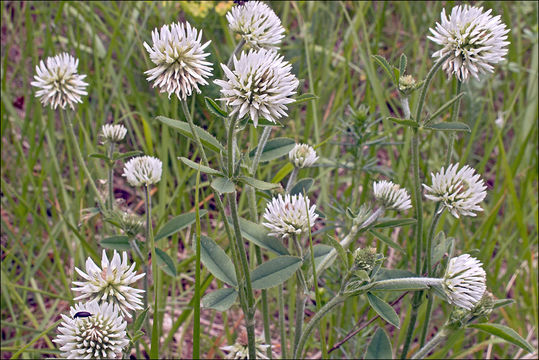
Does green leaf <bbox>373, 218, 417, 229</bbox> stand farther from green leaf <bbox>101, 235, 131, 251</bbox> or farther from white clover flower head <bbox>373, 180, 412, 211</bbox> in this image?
green leaf <bbox>101, 235, 131, 251</bbox>

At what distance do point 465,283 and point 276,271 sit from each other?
0.42 meters

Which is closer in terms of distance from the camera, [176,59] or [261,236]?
[176,59]

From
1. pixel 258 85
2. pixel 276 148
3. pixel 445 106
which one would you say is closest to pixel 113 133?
pixel 276 148

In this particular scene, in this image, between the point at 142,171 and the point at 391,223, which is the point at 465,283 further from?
the point at 142,171

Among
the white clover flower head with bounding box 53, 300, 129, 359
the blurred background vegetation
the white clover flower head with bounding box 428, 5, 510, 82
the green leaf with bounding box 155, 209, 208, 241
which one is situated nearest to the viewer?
the white clover flower head with bounding box 53, 300, 129, 359

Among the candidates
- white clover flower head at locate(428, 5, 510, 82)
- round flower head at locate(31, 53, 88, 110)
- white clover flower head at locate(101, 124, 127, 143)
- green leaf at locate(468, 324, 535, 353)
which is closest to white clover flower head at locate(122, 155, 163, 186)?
white clover flower head at locate(101, 124, 127, 143)

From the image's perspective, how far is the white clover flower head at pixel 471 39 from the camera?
4.11 feet

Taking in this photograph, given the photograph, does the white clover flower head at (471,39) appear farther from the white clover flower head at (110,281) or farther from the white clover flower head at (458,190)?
the white clover flower head at (110,281)

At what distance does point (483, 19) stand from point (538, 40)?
6.30 feet

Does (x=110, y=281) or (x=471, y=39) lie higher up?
(x=471, y=39)

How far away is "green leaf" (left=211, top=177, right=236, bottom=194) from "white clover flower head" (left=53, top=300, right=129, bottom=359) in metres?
0.30

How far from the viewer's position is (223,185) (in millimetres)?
1183

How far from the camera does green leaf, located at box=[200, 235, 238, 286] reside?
1.40 m

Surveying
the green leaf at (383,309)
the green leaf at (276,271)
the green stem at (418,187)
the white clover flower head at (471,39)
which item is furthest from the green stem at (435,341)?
the white clover flower head at (471,39)
